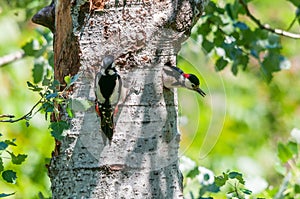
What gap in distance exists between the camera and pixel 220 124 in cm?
182

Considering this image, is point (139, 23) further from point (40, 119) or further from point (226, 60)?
point (40, 119)

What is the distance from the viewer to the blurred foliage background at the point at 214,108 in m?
2.44

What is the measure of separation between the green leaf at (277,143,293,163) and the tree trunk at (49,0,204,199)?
23.6 inches

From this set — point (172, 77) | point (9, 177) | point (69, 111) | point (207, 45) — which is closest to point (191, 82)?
point (172, 77)

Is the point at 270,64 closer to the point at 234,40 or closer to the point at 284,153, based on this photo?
the point at 234,40

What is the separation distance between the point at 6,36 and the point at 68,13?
1.83 meters

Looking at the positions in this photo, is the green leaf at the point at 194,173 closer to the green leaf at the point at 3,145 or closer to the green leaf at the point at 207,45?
the green leaf at the point at 207,45

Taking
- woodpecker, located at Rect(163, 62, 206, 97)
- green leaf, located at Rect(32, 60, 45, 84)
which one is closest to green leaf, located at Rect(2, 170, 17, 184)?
woodpecker, located at Rect(163, 62, 206, 97)

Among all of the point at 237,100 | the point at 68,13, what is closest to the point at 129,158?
the point at 68,13

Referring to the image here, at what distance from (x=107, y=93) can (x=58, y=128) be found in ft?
0.38

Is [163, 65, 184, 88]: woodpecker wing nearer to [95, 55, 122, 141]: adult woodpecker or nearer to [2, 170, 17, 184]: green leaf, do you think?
[95, 55, 122, 141]: adult woodpecker

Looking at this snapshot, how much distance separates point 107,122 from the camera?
4.88 feet

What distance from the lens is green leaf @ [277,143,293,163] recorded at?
2.08 m

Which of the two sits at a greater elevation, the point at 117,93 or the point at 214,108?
the point at 117,93
